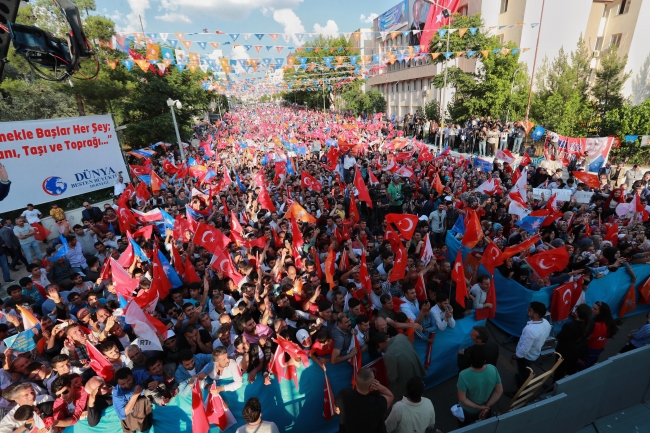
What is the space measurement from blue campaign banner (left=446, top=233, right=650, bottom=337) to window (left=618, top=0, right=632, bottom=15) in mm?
26437

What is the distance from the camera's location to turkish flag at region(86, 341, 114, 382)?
4.03m

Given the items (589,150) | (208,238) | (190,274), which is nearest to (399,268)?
(208,238)

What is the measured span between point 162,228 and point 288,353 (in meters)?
6.35

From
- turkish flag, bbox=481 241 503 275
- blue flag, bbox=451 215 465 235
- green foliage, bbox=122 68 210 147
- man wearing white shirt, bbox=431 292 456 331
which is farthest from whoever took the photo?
green foliage, bbox=122 68 210 147

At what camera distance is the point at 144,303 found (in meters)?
5.38

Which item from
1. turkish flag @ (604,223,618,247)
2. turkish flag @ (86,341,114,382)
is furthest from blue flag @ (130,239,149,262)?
turkish flag @ (604,223,618,247)

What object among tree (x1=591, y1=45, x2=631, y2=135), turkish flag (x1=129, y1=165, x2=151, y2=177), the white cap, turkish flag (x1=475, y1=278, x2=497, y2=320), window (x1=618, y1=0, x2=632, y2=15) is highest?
window (x1=618, y1=0, x2=632, y2=15)

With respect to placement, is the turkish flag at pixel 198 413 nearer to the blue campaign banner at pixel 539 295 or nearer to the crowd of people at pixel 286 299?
the crowd of people at pixel 286 299

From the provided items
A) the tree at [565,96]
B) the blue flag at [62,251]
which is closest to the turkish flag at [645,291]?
the blue flag at [62,251]

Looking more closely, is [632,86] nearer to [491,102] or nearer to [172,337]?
[491,102]

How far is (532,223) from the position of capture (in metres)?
7.53

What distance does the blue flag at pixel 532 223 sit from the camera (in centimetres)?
745

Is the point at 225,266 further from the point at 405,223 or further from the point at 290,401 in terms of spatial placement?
the point at 405,223

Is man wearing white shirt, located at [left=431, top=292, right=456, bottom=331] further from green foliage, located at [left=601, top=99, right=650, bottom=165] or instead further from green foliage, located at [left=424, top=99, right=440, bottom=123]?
green foliage, located at [left=424, top=99, right=440, bottom=123]
